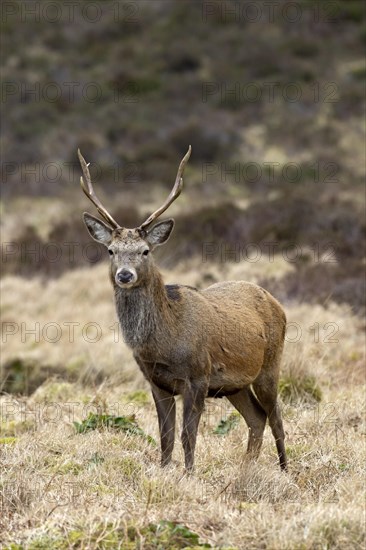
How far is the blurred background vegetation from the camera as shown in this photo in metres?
16.4

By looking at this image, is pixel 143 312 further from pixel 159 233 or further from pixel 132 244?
pixel 159 233

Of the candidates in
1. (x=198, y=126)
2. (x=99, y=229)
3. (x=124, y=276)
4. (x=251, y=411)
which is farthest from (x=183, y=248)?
(x=198, y=126)

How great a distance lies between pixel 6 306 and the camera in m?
13.9

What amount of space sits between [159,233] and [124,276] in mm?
631

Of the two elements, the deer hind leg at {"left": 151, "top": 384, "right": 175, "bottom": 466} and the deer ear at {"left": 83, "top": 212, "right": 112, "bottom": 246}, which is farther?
the deer ear at {"left": 83, "top": 212, "right": 112, "bottom": 246}

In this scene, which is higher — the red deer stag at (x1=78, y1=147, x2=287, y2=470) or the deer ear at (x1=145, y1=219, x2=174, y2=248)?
the deer ear at (x1=145, y1=219, x2=174, y2=248)

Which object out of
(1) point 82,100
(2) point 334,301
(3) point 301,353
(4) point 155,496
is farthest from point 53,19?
(4) point 155,496

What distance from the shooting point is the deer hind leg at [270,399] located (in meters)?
6.94

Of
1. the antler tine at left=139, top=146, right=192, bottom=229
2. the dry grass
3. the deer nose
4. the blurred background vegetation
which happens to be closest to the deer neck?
the deer nose

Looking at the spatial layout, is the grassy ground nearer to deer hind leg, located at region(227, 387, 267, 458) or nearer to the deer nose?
deer hind leg, located at region(227, 387, 267, 458)

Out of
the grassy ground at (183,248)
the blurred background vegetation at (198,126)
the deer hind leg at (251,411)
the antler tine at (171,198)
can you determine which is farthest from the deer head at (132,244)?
the blurred background vegetation at (198,126)

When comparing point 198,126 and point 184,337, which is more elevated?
point 198,126

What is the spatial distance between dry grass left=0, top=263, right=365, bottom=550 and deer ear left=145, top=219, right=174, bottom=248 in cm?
152

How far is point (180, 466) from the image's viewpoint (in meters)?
6.25
